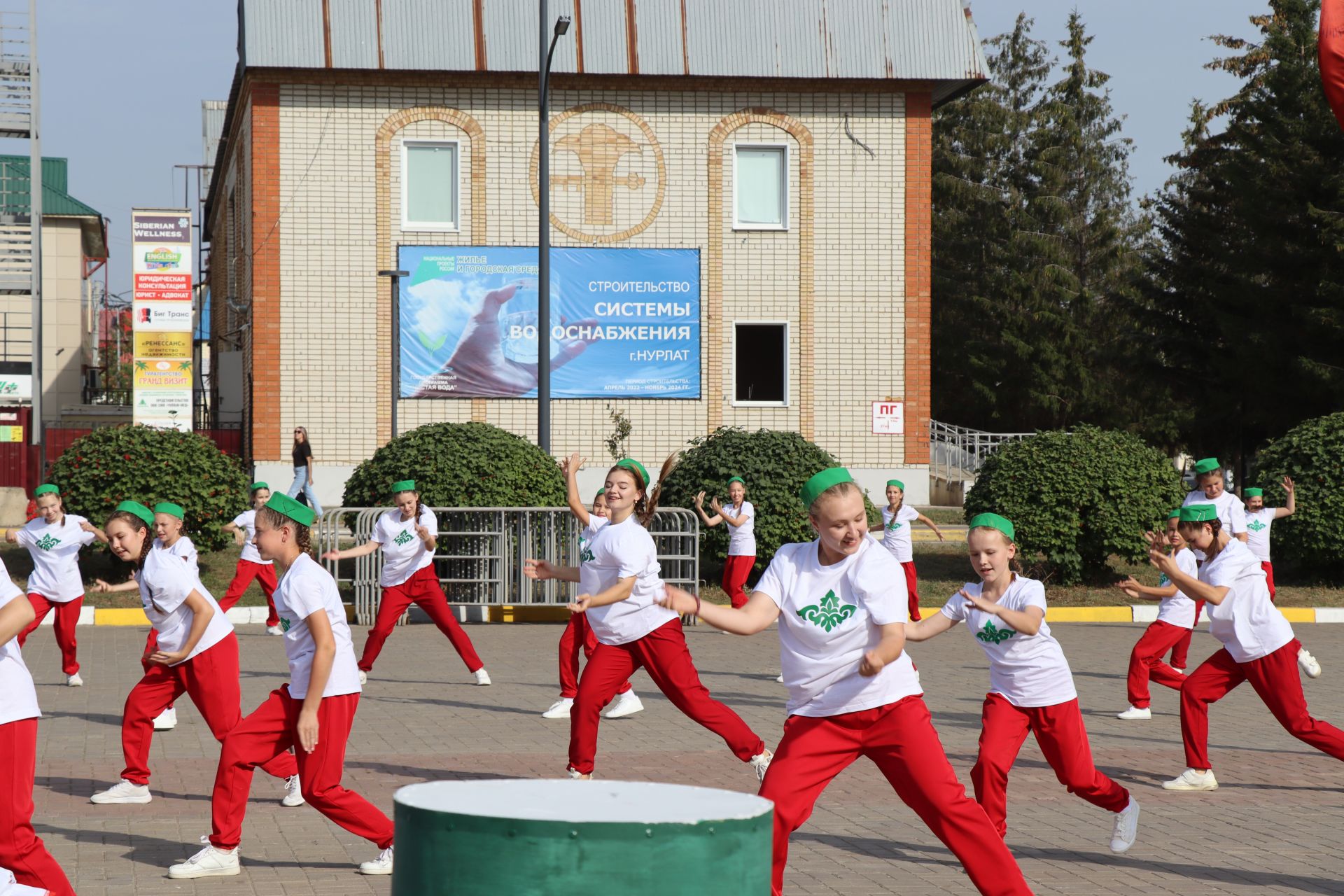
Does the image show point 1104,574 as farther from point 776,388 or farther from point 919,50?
point 919,50

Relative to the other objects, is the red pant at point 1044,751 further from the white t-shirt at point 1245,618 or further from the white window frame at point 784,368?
the white window frame at point 784,368

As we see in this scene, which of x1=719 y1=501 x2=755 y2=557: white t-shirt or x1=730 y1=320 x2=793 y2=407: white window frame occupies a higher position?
x1=730 y1=320 x2=793 y2=407: white window frame

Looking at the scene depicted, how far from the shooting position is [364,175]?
95.0ft

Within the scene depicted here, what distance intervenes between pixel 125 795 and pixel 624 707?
4.06m

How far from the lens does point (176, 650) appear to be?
307 inches

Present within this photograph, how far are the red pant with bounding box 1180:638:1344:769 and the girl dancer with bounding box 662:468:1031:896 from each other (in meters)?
3.65

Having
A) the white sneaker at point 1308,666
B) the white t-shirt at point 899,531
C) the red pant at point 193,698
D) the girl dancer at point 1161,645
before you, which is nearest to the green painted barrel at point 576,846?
the red pant at point 193,698

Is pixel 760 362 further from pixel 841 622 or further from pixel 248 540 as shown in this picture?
pixel 841 622

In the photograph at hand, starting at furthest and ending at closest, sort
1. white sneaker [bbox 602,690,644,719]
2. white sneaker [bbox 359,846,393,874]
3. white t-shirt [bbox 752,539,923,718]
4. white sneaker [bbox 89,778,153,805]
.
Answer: white sneaker [bbox 602,690,644,719] < white sneaker [bbox 89,778,153,805] < white sneaker [bbox 359,846,393,874] < white t-shirt [bbox 752,539,923,718]

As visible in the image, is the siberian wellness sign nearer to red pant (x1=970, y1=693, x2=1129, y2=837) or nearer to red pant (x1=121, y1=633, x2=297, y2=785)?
red pant (x1=121, y1=633, x2=297, y2=785)

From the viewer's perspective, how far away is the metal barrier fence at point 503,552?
1798cm

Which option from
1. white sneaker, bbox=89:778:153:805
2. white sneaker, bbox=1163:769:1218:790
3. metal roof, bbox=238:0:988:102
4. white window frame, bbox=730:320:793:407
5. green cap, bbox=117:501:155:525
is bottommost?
white sneaker, bbox=1163:769:1218:790

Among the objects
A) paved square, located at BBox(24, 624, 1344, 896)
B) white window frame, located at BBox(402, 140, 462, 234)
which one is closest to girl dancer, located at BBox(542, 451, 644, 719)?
paved square, located at BBox(24, 624, 1344, 896)

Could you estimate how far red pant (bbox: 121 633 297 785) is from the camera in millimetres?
7586
